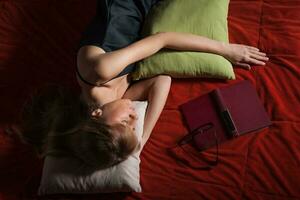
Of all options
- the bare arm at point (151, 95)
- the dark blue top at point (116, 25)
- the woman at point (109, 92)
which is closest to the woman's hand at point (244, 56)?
the woman at point (109, 92)

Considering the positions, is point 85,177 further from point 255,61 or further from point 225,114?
point 255,61

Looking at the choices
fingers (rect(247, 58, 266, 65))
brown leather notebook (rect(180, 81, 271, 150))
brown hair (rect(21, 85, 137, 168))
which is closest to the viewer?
brown hair (rect(21, 85, 137, 168))

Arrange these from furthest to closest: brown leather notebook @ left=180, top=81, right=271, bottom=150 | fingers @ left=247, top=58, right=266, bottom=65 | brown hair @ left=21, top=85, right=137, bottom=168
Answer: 1. fingers @ left=247, top=58, right=266, bottom=65
2. brown leather notebook @ left=180, top=81, right=271, bottom=150
3. brown hair @ left=21, top=85, right=137, bottom=168

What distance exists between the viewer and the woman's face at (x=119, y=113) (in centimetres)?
130

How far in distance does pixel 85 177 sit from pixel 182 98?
48 cm

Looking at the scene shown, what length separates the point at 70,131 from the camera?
4.56ft

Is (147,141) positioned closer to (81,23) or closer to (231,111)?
(231,111)

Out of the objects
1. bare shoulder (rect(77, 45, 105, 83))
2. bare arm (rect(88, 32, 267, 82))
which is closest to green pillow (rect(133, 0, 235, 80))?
bare arm (rect(88, 32, 267, 82))

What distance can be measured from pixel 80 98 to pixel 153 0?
0.55m

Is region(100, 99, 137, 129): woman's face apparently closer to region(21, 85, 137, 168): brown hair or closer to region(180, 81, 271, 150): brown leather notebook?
region(21, 85, 137, 168): brown hair

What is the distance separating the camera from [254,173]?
133 centimetres

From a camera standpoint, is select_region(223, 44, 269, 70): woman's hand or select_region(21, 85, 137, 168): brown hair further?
select_region(223, 44, 269, 70): woman's hand

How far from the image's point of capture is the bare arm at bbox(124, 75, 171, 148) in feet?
4.80

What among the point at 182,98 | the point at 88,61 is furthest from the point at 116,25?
the point at 182,98
